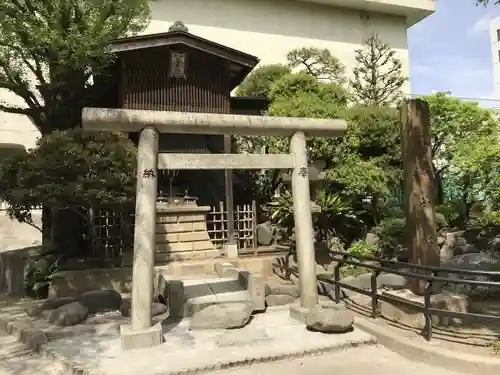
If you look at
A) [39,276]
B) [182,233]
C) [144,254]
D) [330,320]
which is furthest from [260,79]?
[330,320]

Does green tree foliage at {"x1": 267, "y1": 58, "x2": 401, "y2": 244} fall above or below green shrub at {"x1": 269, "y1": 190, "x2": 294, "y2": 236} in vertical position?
above

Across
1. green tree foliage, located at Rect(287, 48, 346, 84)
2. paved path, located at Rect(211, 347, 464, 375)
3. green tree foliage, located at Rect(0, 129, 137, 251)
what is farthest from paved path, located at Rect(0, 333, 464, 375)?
green tree foliage, located at Rect(287, 48, 346, 84)

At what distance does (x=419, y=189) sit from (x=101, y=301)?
5.95m

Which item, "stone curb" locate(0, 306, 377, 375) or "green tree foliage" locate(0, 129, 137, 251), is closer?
"stone curb" locate(0, 306, 377, 375)

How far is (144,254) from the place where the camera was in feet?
21.4

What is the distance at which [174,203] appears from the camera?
13250 mm

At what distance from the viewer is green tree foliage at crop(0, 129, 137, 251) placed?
30.5 feet

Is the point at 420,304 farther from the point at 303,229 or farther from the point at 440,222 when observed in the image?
the point at 440,222

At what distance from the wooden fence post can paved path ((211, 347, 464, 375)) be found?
60.2 inches

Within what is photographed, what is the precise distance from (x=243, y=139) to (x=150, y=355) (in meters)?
12.0

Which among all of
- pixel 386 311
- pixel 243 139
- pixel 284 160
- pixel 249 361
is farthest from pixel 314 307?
pixel 243 139

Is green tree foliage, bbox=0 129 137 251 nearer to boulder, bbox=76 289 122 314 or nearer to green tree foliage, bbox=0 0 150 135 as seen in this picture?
green tree foliage, bbox=0 0 150 135

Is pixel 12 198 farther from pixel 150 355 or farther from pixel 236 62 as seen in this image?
pixel 236 62

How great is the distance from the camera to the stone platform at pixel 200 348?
5.60 meters
